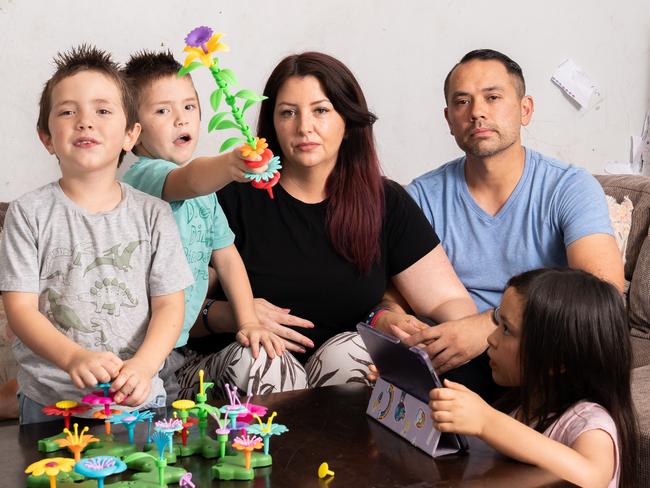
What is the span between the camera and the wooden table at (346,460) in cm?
124

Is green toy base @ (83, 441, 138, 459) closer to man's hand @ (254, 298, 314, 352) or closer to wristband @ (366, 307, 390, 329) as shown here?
man's hand @ (254, 298, 314, 352)

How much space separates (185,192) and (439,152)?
63.4 inches

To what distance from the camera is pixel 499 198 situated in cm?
239

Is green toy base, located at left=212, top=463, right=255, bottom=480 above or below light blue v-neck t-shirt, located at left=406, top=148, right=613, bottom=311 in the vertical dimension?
below

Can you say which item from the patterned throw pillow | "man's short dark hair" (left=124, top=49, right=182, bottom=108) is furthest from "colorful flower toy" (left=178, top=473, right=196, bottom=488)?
the patterned throw pillow

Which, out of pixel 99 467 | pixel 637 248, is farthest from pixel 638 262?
pixel 99 467

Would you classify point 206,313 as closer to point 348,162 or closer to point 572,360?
point 348,162

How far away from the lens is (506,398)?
5.40 ft

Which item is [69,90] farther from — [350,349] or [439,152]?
[439,152]

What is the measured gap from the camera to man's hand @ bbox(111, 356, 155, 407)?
1.43m

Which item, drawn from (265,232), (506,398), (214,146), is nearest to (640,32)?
(214,146)

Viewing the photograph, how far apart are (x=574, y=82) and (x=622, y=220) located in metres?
0.84

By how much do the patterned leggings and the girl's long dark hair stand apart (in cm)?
25

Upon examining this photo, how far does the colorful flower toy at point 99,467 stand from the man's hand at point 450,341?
35.9 inches
